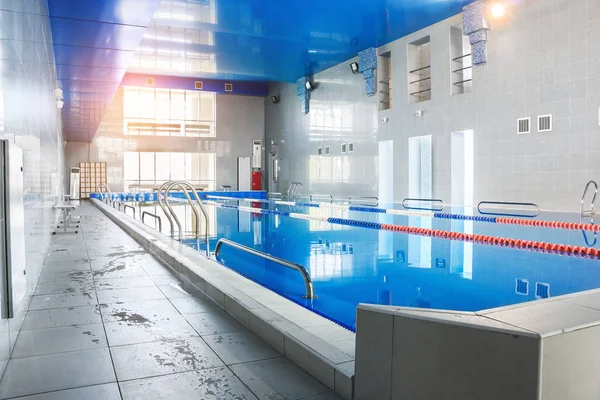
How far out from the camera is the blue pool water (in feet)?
13.4

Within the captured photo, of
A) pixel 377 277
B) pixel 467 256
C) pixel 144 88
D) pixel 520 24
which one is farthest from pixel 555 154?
pixel 144 88

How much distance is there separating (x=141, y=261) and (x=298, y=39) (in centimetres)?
1175

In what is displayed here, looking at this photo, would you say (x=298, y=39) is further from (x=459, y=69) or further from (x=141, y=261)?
(x=141, y=261)

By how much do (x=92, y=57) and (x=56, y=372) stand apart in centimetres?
878

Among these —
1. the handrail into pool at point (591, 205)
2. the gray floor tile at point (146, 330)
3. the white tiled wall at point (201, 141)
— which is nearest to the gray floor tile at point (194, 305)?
the gray floor tile at point (146, 330)

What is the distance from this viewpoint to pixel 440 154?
13.5 meters

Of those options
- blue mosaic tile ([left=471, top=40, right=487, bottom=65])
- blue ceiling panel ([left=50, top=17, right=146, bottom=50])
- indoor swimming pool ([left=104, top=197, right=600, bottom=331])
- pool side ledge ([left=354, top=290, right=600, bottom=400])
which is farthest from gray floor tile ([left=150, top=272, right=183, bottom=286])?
blue mosaic tile ([left=471, top=40, right=487, bottom=65])

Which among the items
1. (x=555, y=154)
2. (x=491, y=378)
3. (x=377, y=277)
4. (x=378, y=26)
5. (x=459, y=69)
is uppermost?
(x=378, y=26)

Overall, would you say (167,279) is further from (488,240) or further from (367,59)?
(367,59)

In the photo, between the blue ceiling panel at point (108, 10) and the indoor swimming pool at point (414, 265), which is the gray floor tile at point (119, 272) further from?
the blue ceiling panel at point (108, 10)

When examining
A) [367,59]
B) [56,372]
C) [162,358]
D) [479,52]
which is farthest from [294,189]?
[56,372]

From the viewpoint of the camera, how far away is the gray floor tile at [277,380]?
1948mm

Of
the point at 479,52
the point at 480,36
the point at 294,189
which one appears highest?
the point at 480,36

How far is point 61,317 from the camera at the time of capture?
304 centimetres
